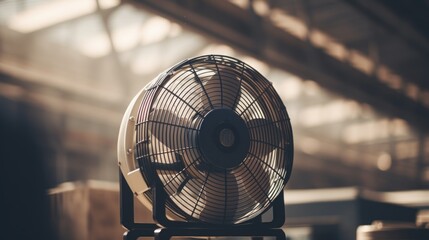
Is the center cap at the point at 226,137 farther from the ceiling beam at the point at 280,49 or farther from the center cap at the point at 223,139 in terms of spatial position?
the ceiling beam at the point at 280,49

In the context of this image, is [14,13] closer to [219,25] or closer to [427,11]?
[219,25]

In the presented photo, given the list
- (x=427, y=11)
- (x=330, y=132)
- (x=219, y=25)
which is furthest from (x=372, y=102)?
(x=219, y=25)

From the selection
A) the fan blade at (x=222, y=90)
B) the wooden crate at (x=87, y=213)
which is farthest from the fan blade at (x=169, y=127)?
the wooden crate at (x=87, y=213)

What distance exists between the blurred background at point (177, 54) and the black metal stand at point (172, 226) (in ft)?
6.09

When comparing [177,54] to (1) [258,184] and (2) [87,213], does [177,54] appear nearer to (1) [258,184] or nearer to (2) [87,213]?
(2) [87,213]

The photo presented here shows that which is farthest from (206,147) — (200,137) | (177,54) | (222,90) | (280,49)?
(280,49)

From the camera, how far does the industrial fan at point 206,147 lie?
77.4 inches

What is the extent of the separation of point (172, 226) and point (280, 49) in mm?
5225

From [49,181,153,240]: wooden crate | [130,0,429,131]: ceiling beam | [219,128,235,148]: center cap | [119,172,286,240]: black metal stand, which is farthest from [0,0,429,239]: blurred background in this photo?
[219,128,235,148]: center cap

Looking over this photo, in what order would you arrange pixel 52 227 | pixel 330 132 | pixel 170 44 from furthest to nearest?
pixel 330 132 → pixel 170 44 → pixel 52 227

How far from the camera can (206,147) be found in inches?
78.1

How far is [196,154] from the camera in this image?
200 cm

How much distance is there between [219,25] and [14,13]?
6.52 feet

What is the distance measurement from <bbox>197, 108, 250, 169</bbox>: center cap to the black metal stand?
0.72 feet
